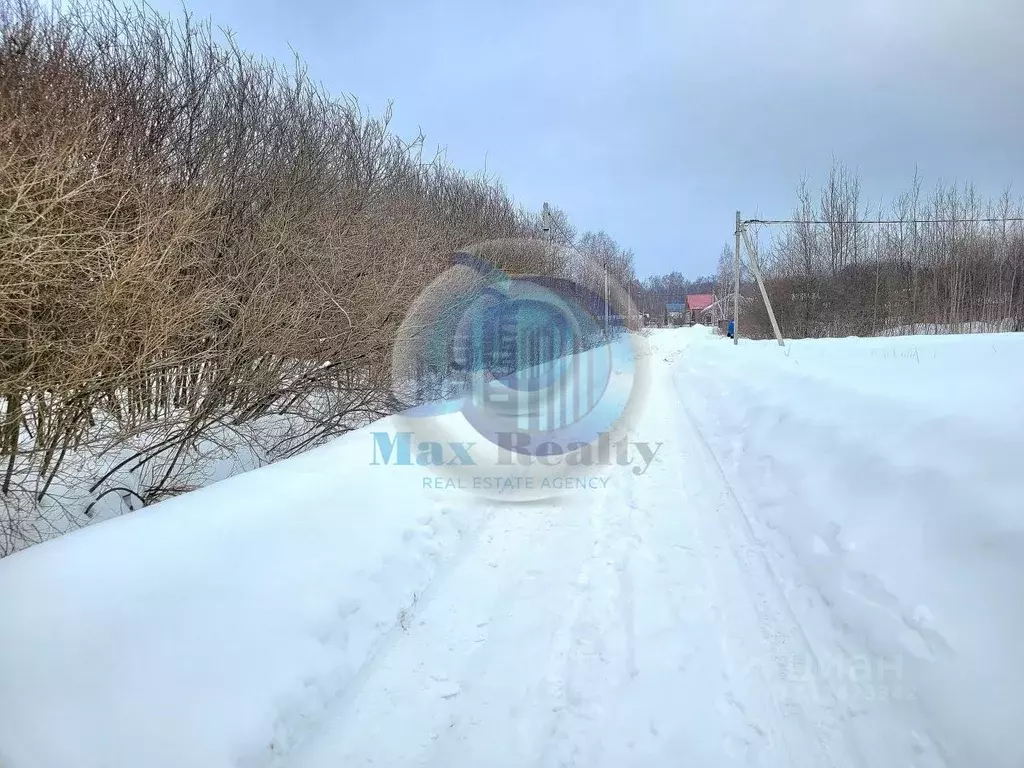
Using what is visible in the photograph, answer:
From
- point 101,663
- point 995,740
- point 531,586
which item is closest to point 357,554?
point 531,586

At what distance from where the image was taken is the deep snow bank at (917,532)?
1862 mm

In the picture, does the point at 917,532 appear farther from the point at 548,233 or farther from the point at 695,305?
the point at 695,305

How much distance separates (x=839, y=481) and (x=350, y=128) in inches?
354

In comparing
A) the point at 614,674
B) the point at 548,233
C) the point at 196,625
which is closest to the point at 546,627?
the point at 614,674

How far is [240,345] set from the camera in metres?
5.25

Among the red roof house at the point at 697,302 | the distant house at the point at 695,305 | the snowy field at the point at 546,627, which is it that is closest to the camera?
the snowy field at the point at 546,627

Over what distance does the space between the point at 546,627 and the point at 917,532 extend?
2051 millimetres

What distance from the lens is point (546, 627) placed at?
268 centimetres

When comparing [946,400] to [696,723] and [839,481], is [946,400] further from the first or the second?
[696,723]

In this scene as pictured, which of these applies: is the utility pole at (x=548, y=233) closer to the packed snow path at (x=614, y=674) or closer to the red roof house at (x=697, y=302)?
the packed snow path at (x=614, y=674)

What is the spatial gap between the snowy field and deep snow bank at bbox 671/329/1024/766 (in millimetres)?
12

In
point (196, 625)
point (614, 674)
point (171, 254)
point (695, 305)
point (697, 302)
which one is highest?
point (697, 302)

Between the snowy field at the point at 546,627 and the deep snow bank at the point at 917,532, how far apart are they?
12 mm

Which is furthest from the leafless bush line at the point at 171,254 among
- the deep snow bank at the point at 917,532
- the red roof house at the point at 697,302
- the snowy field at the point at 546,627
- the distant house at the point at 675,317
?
the red roof house at the point at 697,302
